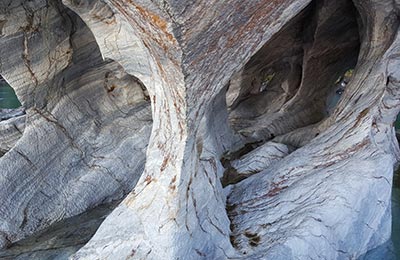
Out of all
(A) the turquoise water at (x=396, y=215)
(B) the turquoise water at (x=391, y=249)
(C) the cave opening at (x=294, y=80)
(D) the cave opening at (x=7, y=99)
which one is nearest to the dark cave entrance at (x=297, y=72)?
(C) the cave opening at (x=294, y=80)

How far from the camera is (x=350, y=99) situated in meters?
6.93

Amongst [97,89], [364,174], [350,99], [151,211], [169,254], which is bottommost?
[364,174]

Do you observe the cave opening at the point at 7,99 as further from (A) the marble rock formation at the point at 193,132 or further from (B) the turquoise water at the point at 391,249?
(B) the turquoise water at the point at 391,249

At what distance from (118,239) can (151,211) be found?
52cm

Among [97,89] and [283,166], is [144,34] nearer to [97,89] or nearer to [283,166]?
[283,166]

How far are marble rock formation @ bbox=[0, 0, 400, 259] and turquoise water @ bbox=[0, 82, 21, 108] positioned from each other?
38.8 feet

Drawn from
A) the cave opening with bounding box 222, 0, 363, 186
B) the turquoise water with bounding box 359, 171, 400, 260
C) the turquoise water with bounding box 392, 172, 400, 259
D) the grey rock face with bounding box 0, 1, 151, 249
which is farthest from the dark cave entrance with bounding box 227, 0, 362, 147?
the grey rock face with bounding box 0, 1, 151, 249

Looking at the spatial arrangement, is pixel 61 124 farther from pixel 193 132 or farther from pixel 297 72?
pixel 297 72

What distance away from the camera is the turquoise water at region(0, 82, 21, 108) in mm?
18484

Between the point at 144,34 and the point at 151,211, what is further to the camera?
the point at 151,211

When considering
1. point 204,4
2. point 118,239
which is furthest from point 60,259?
point 204,4

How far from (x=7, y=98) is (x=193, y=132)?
1760cm

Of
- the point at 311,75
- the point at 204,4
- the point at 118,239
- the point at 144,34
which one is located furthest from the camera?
the point at 311,75

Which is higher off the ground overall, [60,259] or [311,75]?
[60,259]
